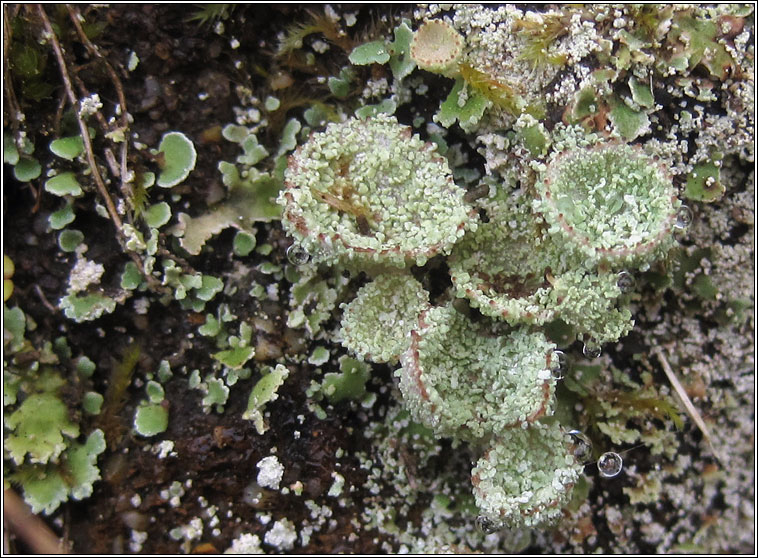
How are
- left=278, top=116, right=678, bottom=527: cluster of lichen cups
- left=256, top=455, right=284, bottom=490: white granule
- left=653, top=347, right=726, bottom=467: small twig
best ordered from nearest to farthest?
left=278, top=116, right=678, bottom=527: cluster of lichen cups < left=256, top=455, right=284, bottom=490: white granule < left=653, top=347, right=726, bottom=467: small twig

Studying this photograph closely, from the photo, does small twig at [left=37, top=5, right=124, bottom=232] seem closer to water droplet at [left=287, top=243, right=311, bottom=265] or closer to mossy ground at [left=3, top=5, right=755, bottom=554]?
mossy ground at [left=3, top=5, right=755, bottom=554]

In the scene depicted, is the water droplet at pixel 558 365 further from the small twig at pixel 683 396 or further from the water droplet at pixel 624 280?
the small twig at pixel 683 396

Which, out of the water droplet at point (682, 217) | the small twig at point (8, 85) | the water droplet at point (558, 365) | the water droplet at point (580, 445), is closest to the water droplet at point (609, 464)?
the water droplet at point (580, 445)

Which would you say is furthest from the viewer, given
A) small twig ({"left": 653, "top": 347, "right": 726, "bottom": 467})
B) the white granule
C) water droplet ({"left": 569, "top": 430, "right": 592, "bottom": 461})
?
small twig ({"left": 653, "top": 347, "right": 726, "bottom": 467})

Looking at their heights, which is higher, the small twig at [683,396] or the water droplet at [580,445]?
the water droplet at [580,445]

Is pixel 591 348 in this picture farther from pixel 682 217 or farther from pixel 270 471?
pixel 270 471

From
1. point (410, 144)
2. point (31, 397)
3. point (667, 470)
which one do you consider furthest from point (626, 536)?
point (31, 397)

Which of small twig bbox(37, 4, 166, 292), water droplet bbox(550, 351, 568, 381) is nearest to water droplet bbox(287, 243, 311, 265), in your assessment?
small twig bbox(37, 4, 166, 292)
